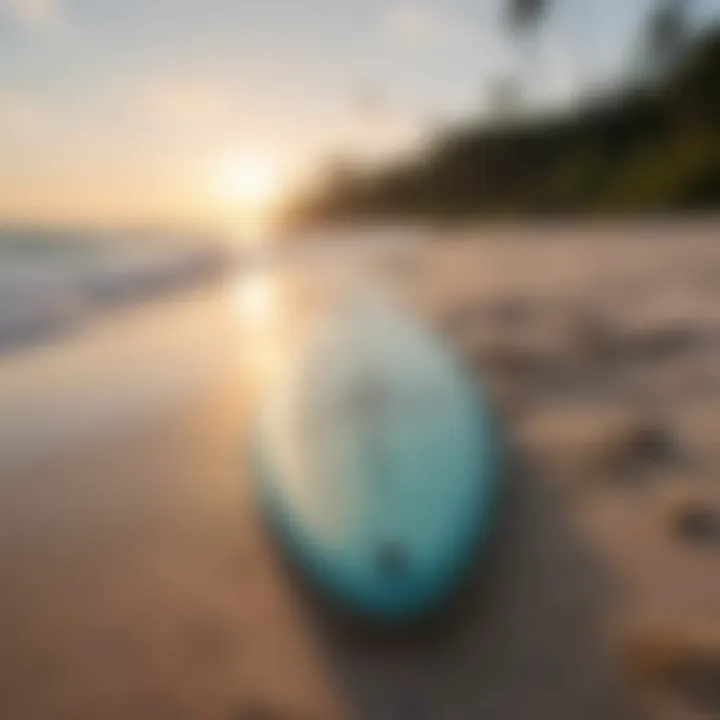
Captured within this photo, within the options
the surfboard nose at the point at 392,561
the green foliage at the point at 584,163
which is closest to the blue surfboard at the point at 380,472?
the surfboard nose at the point at 392,561

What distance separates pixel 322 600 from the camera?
1329 mm

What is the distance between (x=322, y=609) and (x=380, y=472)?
0.36 m

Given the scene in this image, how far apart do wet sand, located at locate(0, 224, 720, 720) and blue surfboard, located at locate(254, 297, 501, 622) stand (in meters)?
0.06

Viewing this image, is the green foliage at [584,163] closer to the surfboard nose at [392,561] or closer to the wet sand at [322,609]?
the wet sand at [322,609]

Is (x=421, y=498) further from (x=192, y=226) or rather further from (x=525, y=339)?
(x=192, y=226)

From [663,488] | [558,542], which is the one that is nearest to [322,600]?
[558,542]

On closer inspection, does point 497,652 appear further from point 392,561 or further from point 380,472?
point 380,472

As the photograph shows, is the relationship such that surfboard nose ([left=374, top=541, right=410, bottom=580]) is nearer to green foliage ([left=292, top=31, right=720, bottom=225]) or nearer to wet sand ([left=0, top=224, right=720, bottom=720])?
wet sand ([left=0, top=224, right=720, bottom=720])

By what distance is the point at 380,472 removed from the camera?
1.60 meters

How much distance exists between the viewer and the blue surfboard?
1.30 meters

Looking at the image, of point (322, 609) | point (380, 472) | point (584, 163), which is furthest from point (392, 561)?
point (584, 163)

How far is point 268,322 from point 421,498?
2291 mm

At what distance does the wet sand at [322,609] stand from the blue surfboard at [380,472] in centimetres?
6

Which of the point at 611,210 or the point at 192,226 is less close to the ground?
the point at 192,226
